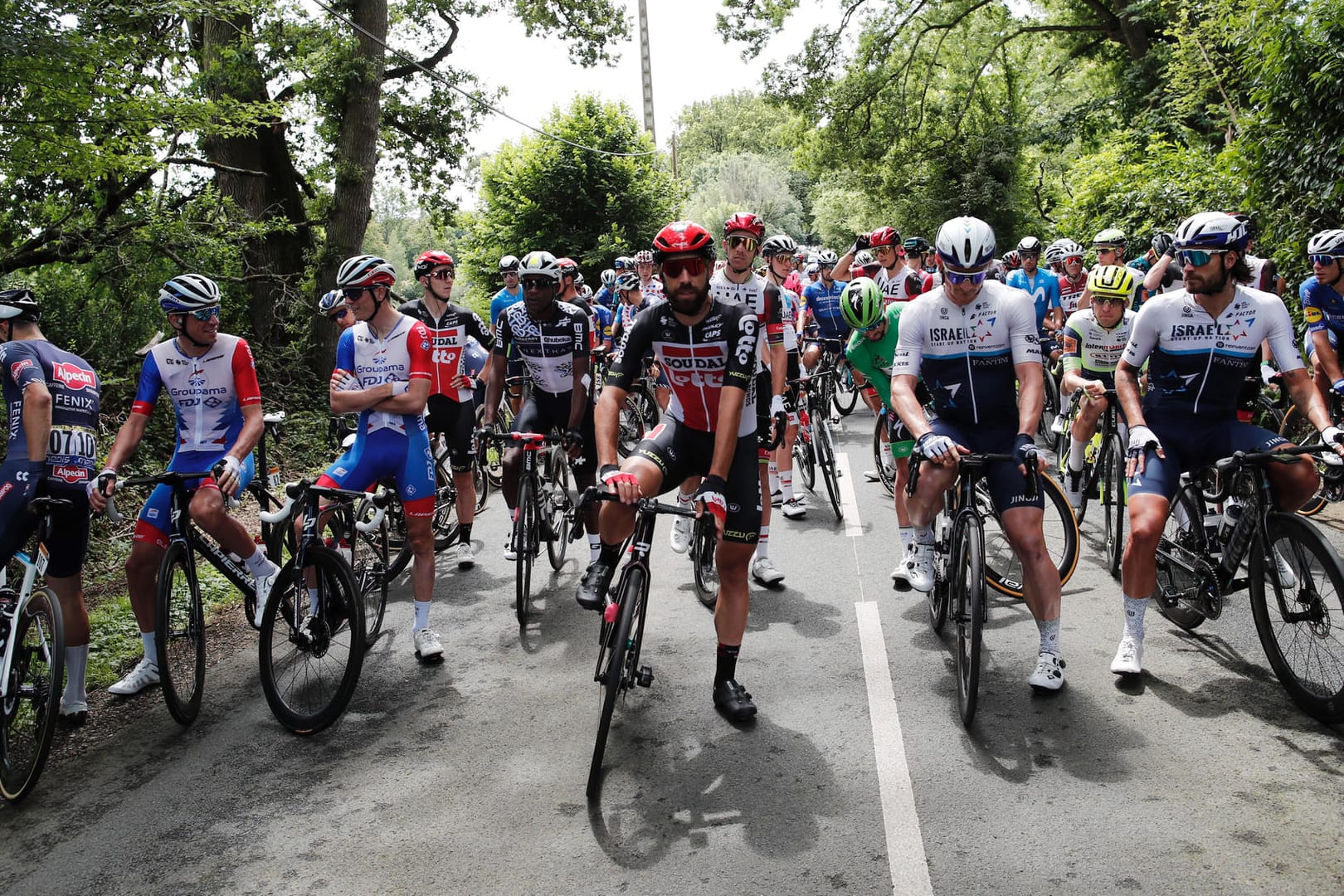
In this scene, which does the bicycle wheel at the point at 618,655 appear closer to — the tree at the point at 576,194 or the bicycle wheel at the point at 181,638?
the bicycle wheel at the point at 181,638

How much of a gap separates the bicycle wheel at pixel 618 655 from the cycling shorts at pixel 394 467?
1945 millimetres

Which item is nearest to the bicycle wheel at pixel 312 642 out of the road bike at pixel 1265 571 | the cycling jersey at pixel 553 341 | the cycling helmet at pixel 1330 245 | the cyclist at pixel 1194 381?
the cycling jersey at pixel 553 341

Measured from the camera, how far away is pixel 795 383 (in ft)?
29.6

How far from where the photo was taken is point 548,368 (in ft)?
25.3

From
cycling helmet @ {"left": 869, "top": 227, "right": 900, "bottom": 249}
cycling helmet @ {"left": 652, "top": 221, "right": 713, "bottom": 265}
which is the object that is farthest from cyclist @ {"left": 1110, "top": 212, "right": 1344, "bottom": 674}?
cycling helmet @ {"left": 869, "top": 227, "right": 900, "bottom": 249}

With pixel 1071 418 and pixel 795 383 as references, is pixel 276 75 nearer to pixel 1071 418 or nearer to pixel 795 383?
pixel 795 383

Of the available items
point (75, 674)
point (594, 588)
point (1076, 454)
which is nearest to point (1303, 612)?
point (594, 588)

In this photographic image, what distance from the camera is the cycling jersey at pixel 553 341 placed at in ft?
25.1

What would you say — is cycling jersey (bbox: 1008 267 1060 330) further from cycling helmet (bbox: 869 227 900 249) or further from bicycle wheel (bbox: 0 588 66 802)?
bicycle wheel (bbox: 0 588 66 802)

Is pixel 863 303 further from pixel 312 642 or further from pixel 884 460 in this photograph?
pixel 312 642

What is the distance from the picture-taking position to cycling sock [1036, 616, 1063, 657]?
5.13 metres

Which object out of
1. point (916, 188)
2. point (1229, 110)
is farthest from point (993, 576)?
point (916, 188)

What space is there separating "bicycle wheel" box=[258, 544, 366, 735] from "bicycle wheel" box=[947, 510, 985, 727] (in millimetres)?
3010

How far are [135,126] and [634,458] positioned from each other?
667cm
